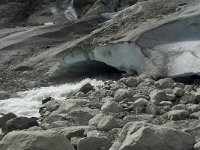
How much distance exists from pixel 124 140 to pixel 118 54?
5728 millimetres

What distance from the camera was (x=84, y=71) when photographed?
13.0m

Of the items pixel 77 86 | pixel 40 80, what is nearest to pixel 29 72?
pixel 40 80

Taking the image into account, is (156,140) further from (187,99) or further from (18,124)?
(187,99)

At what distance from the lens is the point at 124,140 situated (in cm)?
537

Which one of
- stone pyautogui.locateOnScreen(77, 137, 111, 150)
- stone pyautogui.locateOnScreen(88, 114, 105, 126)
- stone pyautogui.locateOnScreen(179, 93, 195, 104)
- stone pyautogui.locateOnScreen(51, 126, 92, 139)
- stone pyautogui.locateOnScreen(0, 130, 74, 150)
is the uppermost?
stone pyautogui.locateOnScreen(0, 130, 74, 150)

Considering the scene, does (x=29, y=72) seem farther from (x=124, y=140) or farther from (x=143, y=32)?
(x=124, y=140)

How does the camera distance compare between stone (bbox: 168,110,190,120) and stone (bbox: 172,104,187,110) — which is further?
stone (bbox: 172,104,187,110)

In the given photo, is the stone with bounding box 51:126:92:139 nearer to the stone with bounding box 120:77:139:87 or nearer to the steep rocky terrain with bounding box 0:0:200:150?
the steep rocky terrain with bounding box 0:0:200:150

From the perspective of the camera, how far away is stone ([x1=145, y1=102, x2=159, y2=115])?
7.48 m

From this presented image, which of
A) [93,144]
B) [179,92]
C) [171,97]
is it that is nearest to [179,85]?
[179,92]

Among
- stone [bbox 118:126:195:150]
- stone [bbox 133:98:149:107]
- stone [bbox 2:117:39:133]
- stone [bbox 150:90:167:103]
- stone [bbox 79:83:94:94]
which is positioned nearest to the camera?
stone [bbox 118:126:195:150]

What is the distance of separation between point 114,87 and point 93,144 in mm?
4192

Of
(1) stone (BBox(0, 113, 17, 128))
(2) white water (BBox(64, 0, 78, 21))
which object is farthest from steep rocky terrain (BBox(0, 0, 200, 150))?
(2) white water (BBox(64, 0, 78, 21))

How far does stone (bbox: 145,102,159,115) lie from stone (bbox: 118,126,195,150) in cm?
215
